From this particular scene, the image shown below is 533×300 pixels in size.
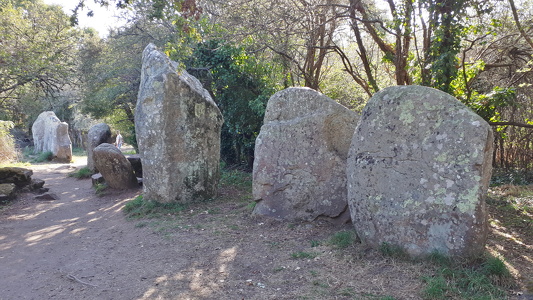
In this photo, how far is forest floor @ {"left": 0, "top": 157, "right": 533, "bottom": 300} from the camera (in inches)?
167

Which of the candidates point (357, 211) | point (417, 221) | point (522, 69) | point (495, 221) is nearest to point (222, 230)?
point (357, 211)

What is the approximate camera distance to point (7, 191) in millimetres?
10359

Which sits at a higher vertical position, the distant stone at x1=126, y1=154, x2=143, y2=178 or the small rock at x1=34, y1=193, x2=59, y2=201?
the distant stone at x1=126, y1=154, x2=143, y2=178

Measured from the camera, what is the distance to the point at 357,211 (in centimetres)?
516

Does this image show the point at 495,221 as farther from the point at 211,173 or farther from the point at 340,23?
the point at 340,23

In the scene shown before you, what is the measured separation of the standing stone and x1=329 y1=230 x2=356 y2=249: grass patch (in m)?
3.97

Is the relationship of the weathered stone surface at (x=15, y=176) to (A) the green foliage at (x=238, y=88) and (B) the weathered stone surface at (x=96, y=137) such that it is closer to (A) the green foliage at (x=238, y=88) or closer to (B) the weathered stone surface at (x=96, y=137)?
(B) the weathered stone surface at (x=96, y=137)

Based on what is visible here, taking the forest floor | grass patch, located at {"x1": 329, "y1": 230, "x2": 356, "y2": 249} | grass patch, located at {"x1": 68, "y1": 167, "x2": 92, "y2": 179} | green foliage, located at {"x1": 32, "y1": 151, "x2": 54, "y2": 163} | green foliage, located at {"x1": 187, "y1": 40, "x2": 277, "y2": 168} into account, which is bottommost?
the forest floor

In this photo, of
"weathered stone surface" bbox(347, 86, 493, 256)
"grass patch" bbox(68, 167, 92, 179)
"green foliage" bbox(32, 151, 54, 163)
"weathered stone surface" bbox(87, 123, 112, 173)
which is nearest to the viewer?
"weathered stone surface" bbox(347, 86, 493, 256)

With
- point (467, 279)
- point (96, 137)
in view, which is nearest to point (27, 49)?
point (96, 137)

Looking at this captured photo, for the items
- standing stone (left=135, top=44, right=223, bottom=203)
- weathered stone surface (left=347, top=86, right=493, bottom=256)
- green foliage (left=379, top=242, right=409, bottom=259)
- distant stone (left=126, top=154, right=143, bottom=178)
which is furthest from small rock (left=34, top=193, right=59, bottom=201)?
green foliage (left=379, top=242, right=409, bottom=259)

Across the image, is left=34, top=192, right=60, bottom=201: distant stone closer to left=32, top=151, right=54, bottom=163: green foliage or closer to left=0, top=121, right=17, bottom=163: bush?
left=0, top=121, right=17, bottom=163: bush

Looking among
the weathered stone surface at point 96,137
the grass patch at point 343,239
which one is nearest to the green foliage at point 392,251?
the grass patch at point 343,239

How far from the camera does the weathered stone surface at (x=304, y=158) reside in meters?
6.55
